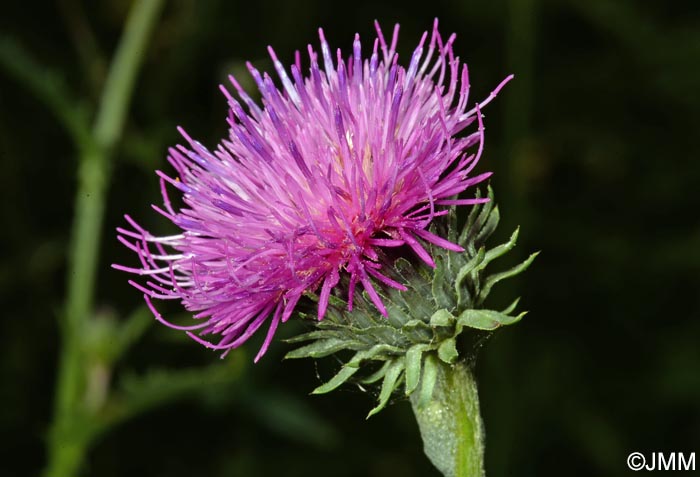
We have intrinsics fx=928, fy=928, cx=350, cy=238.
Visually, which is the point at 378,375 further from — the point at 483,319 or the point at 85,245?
the point at 85,245

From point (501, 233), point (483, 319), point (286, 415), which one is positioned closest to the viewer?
point (483, 319)

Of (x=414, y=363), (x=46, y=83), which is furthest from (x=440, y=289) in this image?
(x=46, y=83)

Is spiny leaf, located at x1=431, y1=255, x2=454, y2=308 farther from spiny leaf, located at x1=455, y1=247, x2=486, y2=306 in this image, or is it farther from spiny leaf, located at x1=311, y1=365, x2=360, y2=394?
spiny leaf, located at x1=311, y1=365, x2=360, y2=394

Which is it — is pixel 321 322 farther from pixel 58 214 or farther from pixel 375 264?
pixel 58 214

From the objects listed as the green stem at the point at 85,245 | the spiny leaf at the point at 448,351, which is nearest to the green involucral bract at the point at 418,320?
the spiny leaf at the point at 448,351

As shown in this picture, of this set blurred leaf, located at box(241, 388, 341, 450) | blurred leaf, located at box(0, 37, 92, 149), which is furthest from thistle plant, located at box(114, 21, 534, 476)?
blurred leaf, located at box(241, 388, 341, 450)

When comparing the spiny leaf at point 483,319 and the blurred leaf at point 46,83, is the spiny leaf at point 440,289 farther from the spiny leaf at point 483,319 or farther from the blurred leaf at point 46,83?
the blurred leaf at point 46,83
